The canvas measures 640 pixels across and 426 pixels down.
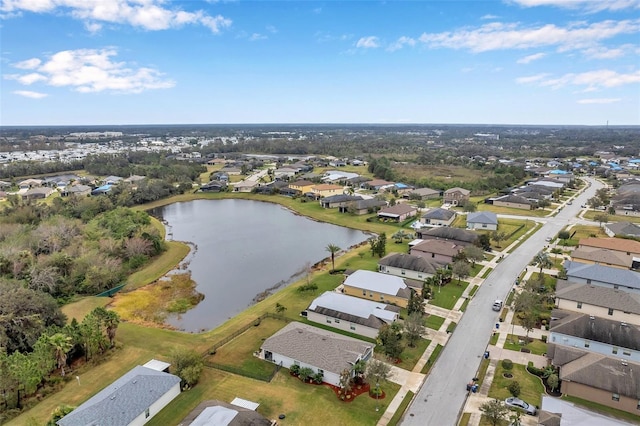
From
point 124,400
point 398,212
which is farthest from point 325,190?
point 124,400

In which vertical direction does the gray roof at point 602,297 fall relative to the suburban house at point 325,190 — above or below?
below

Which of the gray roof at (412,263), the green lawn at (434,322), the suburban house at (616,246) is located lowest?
the green lawn at (434,322)

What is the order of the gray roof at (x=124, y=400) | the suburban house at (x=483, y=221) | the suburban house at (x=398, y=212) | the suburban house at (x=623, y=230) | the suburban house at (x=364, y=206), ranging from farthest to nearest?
the suburban house at (x=364, y=206) → the suburban house at (x=398, y=212) → the suburban house at (x=483, y=221) → the suburban house at (x=623, y=230) → the gray roof at (x=124, y=400)

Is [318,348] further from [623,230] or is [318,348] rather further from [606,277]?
[623,230]

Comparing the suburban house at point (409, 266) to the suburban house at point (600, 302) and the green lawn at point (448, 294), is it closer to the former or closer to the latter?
the green lawn at point (448, 294)

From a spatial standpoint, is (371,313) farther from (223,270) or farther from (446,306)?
(223,270)

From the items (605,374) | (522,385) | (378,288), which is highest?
(378,288)

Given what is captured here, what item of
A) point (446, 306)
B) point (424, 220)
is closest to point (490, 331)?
point (446, 306)

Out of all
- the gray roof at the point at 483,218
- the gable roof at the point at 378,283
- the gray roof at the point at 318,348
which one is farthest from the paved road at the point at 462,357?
the gray roof at the point at 483,218
